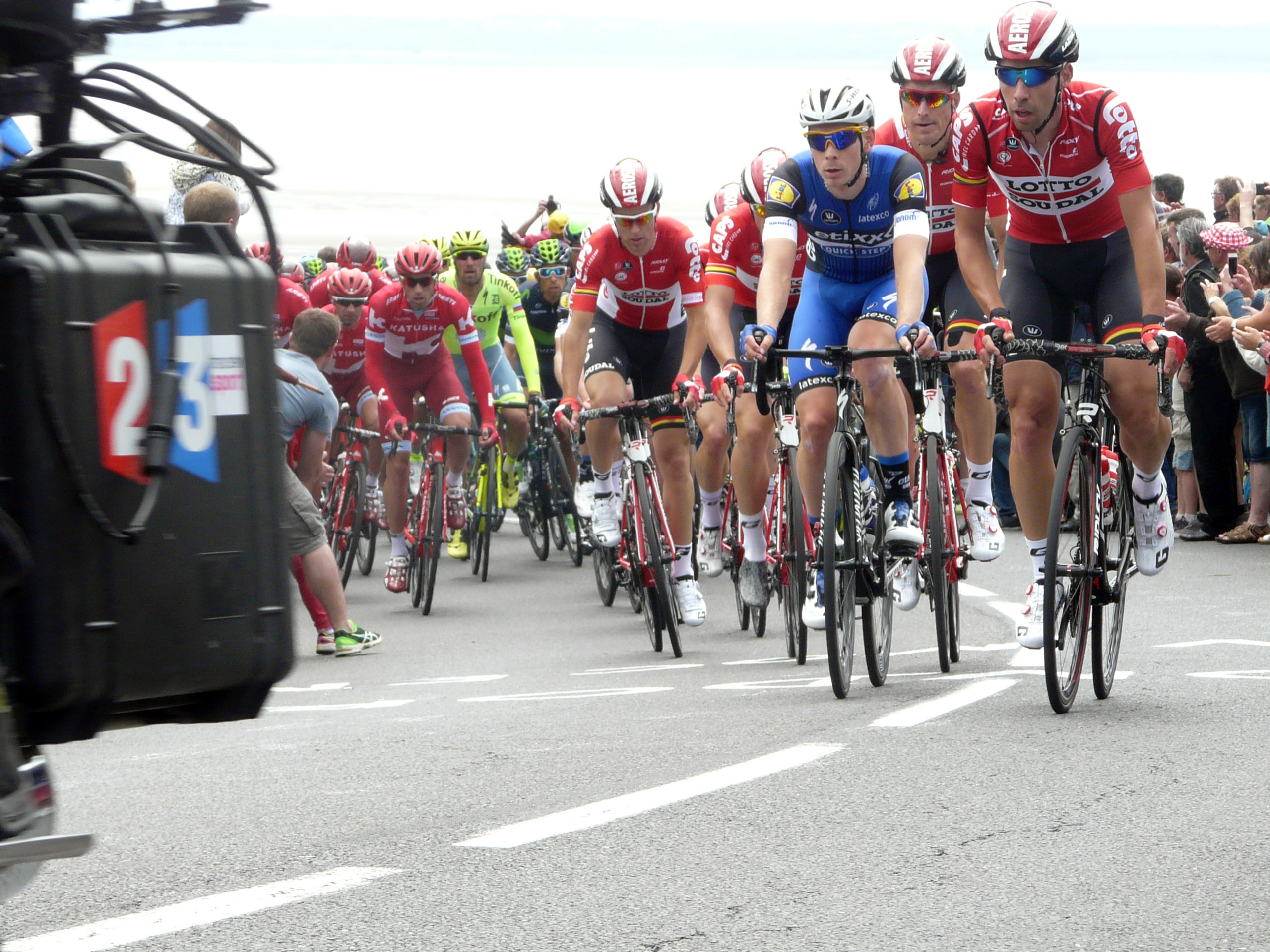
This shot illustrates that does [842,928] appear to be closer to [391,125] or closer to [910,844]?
[910,844]

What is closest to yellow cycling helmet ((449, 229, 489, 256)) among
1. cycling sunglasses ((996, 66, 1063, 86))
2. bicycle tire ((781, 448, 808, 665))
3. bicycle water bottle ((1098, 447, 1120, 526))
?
bicycle tire ((781, 448, 808, 665))

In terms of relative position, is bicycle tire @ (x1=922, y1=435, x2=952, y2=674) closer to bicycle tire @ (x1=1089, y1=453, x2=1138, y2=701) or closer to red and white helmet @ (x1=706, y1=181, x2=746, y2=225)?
bicycle tire @ (x1=1089, y1=453, x2=1138, y2=701)

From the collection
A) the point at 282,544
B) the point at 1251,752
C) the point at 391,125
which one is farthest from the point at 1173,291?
the point at 391,125

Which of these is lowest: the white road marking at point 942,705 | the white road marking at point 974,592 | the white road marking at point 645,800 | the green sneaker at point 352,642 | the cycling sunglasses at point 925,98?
the white road marking at point 645,800

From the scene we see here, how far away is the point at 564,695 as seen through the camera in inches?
319

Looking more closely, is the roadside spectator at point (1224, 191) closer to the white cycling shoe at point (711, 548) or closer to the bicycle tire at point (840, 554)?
the white cycling shoe at point (711, 548)

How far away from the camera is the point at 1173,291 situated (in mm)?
14164

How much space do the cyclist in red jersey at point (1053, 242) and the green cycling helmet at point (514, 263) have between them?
12.0m

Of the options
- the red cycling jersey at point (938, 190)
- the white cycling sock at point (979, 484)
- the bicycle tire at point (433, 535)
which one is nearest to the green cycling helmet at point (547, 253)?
the bicycle tire at point (433, 535)

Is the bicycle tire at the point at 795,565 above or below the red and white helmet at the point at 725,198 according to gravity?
below

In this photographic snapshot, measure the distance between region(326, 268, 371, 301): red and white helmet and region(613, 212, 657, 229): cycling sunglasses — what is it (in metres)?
3.85

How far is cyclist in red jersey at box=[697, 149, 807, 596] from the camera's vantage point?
9.50 metres

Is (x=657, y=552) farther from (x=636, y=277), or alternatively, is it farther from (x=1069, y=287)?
(x=1069, y=287)

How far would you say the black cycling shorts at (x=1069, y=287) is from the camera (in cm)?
755
